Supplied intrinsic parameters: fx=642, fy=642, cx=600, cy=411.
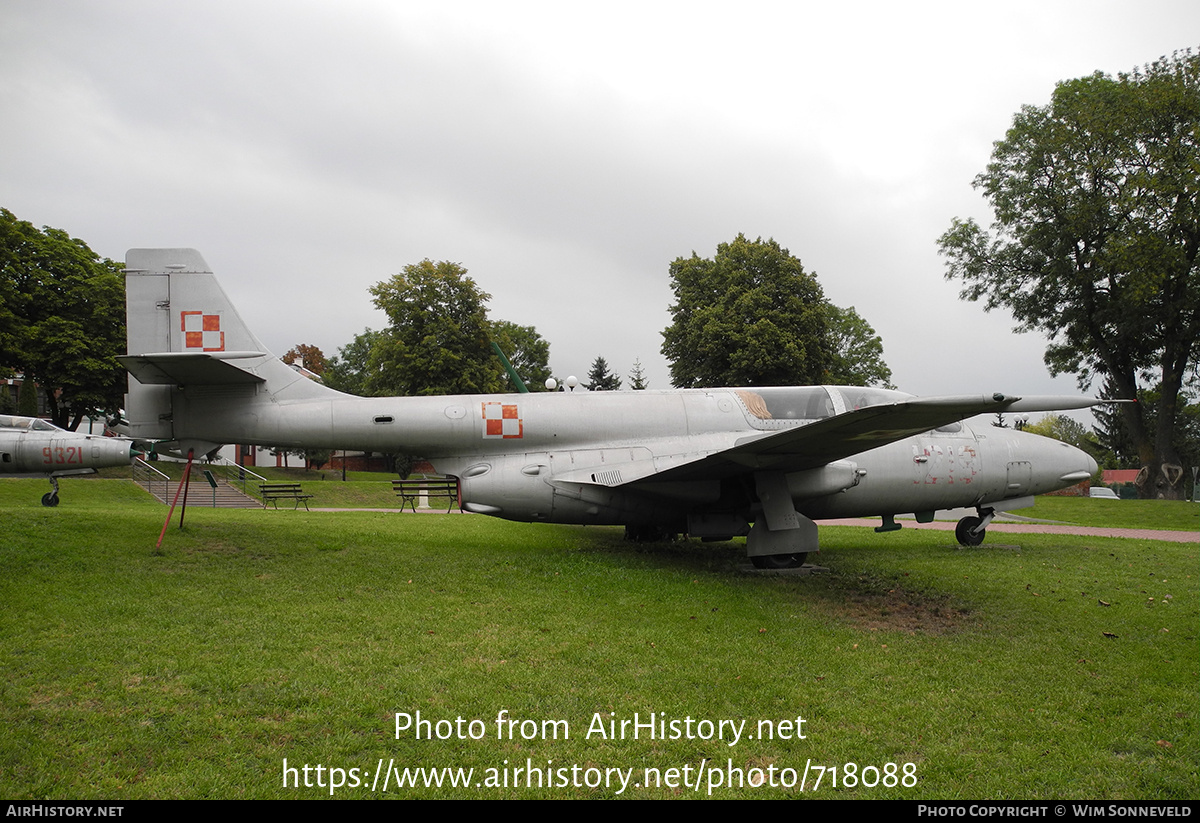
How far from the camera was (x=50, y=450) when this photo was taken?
1532cm

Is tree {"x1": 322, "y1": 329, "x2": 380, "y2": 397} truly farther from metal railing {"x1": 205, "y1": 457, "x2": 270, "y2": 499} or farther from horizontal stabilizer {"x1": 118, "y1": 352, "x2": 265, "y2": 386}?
horizontal stabilizer {"x1": 118, "y1": 352, "x2": 265, "y2": 386}

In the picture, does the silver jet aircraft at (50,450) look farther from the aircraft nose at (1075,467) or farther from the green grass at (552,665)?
the aircraft nose at (1075,467)

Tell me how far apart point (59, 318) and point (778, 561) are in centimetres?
3375

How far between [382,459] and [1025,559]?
5124 centimetres

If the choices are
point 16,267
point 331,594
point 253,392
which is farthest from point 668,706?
point 16,267

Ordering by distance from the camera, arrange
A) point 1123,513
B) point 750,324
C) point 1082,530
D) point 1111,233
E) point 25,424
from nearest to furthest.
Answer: point 25,424 → point 1082,530 → point 1123,513 → point 1111,233 → point 750,324

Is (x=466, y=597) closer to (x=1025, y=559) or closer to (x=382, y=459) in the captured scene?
(x=1025, y=559)

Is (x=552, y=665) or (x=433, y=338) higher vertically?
(x=433, y=338)

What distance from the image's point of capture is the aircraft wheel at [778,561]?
8484 mm

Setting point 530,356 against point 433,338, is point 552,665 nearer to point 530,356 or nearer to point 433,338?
point 433,338

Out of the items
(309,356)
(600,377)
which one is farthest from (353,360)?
(600,377)

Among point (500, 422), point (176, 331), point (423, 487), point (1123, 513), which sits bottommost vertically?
point (1123, 513)

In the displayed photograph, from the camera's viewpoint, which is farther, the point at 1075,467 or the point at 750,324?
the point at 750,324

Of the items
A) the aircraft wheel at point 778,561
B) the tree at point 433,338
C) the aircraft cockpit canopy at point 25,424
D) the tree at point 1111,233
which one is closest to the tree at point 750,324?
the tree at point 1111,233
